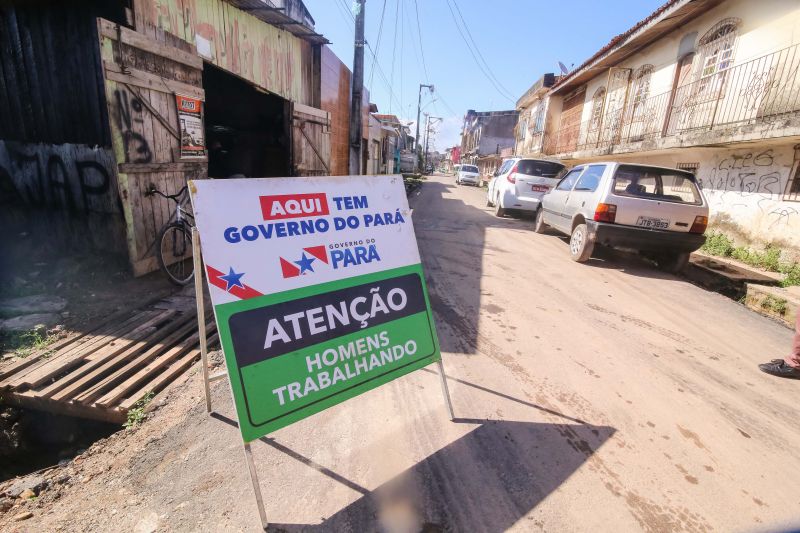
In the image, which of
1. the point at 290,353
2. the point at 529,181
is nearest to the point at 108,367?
the point at 290,353

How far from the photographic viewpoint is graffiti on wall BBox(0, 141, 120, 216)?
15.4 ft

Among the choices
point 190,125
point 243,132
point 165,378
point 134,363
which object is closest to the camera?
point 165,378

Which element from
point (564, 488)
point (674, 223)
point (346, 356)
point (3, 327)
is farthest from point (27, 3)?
point (674, 223)

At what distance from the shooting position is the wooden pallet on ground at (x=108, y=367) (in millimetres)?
2596

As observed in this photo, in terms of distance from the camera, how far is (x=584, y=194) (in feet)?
21.1

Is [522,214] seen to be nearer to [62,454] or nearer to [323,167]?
[323,167]

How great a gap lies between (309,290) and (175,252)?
3.66 metres

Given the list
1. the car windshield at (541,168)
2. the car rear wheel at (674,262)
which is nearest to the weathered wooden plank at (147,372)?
the car rear wheel at (674,262)

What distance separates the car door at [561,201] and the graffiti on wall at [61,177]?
726cm

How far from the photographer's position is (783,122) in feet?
21.7

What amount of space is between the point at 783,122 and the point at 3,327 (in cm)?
1141

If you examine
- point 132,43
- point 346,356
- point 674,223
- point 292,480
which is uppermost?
point 132,43

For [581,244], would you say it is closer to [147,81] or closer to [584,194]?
[584,194]

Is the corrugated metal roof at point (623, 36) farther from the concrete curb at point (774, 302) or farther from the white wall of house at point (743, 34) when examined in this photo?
the concrete curb at point (774, 302)
